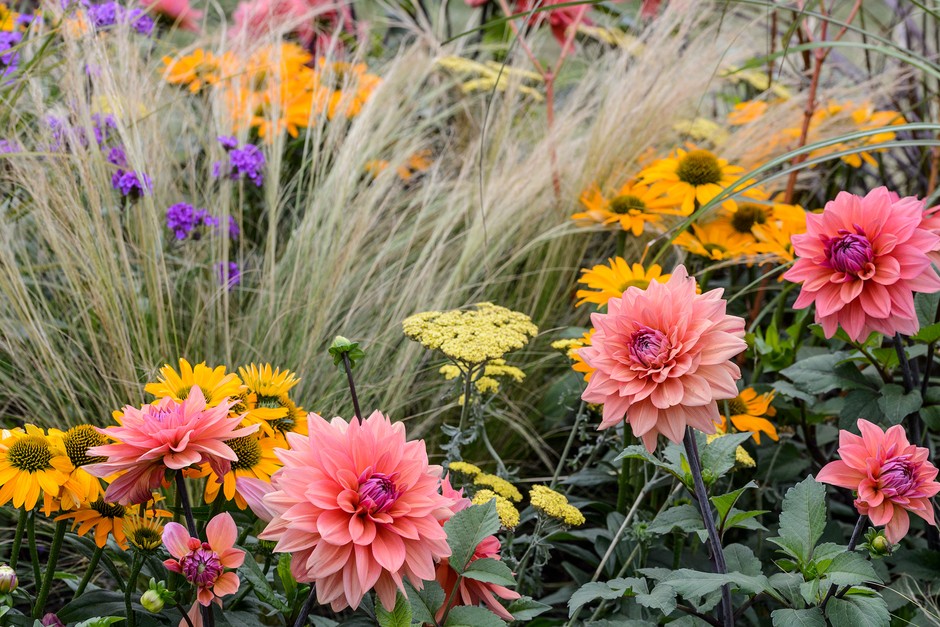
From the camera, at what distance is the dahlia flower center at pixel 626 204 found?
165cm

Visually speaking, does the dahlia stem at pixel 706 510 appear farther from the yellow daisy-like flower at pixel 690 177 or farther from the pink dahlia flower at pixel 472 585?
the yellow daisy-like flower at pixel 690 177

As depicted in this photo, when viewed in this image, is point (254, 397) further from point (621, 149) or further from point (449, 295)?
point (621, 149)

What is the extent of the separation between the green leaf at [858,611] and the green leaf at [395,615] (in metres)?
0.40

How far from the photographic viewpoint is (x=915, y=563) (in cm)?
113

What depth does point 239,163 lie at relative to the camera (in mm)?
1736

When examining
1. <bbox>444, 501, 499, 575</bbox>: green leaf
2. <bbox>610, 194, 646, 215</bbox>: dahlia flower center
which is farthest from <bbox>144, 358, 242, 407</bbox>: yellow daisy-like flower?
<bbox>610, 194, 646, 215</bbox>: dahlia flower center

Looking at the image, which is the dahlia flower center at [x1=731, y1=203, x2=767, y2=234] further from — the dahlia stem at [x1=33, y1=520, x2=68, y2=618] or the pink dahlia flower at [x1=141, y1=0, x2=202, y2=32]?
the pink dahlia flower at [x1=141, y1=0, x2=202, y2=32]

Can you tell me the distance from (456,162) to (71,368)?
1.14 m

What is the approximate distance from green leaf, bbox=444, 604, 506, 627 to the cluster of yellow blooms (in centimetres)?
124

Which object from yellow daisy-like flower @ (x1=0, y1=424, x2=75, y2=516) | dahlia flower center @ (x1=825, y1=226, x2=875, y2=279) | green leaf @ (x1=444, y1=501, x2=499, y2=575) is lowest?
green leaf @ (x1=444, y1=501, x2=499, y2=575)

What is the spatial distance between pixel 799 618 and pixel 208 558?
0.55 m

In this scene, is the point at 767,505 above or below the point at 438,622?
below

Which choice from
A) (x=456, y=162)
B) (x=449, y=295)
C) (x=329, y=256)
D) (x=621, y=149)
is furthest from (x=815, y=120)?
(x=329, y=256)

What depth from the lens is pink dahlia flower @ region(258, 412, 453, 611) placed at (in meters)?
0.71
